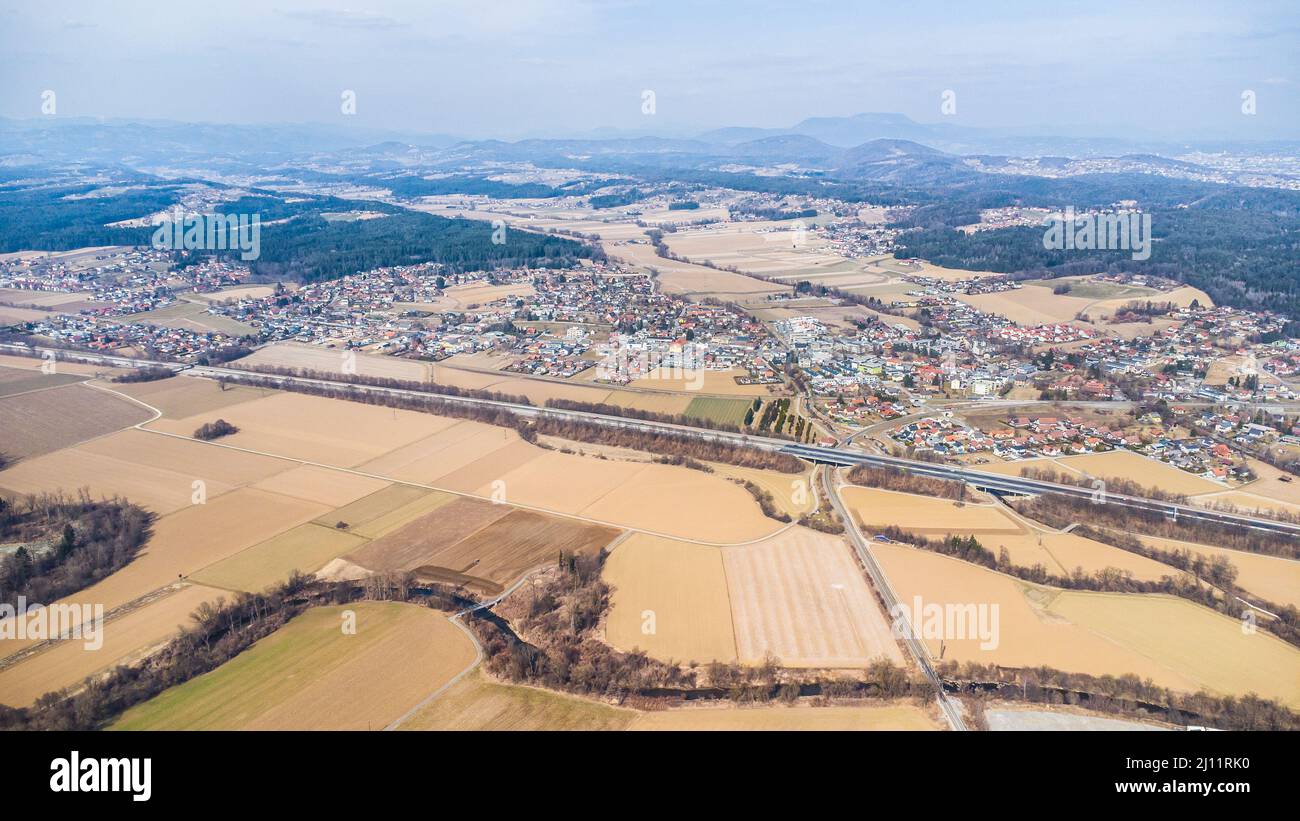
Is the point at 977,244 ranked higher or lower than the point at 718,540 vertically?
higher

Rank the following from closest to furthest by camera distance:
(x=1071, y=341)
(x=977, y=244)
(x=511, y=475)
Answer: (x=511, y=475)
(x=1071, y=341)
(x=977, y=244)

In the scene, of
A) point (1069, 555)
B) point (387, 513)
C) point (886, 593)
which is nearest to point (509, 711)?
point (886, 593)

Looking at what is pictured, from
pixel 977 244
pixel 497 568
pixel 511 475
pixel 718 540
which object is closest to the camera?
pixel 497 568

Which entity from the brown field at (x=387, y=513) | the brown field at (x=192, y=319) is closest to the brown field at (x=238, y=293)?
the brown field at (x=192, y=319)

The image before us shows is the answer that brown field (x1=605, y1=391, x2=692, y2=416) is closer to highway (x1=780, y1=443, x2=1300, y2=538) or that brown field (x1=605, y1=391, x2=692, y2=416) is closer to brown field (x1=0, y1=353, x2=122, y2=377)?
highway (x1=780, y1=443, x2=1300, y2=538)

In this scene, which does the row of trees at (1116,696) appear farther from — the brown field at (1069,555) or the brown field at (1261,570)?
the brown field at (1261,570)

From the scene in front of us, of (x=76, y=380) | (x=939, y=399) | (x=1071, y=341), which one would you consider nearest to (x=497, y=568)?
(x=939, y=399)

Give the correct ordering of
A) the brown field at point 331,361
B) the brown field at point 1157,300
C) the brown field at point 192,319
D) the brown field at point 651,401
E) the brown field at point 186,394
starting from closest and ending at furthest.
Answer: the brown field at point 186,394 < the brown field at point 651,401 < the brown field at point 331,361 < the brown field at point 192,319 < the brown field at point 1157,300
